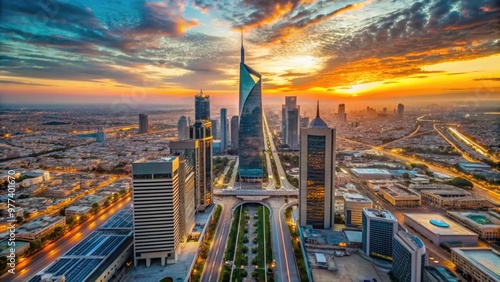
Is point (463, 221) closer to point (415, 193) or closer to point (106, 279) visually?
point (415, 193)

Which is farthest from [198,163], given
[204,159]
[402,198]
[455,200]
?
[455,200]

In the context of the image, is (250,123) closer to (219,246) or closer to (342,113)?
(219,246)

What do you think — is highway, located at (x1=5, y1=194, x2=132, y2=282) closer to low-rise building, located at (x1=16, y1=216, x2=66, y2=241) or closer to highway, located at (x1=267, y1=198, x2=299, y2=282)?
low-rise building, located at (x1=16, y1=216, x2=66, y2=241)

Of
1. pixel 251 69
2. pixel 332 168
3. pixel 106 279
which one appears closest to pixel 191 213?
pixel 106 279

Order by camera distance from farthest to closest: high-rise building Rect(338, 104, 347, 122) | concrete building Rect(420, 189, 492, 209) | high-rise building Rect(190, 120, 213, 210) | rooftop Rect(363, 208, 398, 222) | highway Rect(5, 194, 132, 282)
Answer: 1. high-rise building Rect(338, 104, 347, 122)
2. concrete building Rect(420, 189, 492, 209)
3. high-rise building Rect(190, 120, 213, 210)
4. rooftop Rect(363, 208, 398, 222)
5. highway Rect(5, 194, 132, 282)

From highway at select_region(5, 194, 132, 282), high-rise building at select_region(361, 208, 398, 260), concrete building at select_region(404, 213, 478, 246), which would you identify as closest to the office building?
highway at select_region(5, 194, 132, 282)

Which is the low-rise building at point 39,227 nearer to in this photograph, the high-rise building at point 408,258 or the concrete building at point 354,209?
the concrete building at point 354,209
